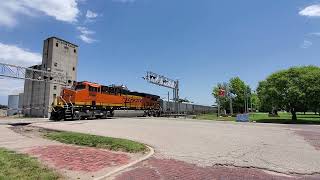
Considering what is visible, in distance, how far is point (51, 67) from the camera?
62.4 metres

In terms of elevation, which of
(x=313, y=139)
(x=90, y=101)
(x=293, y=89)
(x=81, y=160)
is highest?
(x=293, y=89)

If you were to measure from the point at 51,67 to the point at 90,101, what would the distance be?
2962 cm

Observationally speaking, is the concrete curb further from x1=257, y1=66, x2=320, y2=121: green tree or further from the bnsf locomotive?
x1=257, y1=66, x2=320, y2=121: green tree

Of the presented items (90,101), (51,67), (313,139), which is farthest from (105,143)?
(51,67)

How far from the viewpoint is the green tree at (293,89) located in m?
44.3

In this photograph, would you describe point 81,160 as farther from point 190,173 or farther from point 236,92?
point 236,92

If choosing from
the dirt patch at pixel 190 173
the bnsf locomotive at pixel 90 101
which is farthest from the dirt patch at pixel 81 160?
the bnsf locomotive at pixel 90 101

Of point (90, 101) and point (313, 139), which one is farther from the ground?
point (90, 101)

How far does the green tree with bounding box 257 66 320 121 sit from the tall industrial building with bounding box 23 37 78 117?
119 feet

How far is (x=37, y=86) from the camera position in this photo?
67125mm

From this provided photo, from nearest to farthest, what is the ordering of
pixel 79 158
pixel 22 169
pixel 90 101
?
pixel 22 169
pixel 79 158
pixel 90 101

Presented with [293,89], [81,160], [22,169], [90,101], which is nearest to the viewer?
[22,169]

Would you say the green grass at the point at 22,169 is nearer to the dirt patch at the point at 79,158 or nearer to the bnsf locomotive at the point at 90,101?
the dirt patch at the point at 79,158

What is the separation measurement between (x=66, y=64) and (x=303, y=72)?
148ft
